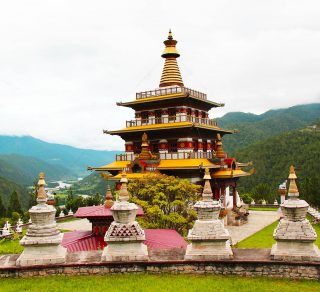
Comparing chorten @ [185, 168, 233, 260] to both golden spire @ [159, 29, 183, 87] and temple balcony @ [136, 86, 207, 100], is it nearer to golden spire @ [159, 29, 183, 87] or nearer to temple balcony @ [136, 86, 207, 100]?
temple balcony @ [136, 86, 207, 100]

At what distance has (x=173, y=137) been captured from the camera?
3309cm

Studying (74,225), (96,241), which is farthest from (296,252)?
(74,225)

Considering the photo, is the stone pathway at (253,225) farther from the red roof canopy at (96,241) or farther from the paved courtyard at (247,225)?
the red roof canopy at (96,241)

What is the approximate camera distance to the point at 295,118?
190875 mm

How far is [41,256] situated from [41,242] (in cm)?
34

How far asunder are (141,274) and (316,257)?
3926 millimetres

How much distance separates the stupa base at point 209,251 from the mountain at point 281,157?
6951 cm

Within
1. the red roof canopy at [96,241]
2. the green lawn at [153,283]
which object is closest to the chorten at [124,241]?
the green lawn at [153,283]

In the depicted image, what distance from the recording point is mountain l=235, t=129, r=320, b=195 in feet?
262

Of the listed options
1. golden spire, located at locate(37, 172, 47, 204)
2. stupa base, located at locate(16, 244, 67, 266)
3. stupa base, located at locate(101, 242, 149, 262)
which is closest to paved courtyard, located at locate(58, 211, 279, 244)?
stupa base, located at locate(101, 242, 149, 262)

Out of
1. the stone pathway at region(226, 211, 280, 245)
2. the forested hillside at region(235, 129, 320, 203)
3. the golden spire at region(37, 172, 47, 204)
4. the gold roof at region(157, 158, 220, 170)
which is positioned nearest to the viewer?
the golden spire at region(37, 172, 47, 204)

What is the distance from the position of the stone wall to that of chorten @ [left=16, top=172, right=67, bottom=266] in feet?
0.59

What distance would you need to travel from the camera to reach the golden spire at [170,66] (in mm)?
37000

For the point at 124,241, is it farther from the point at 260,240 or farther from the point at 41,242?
the point at 260,240
